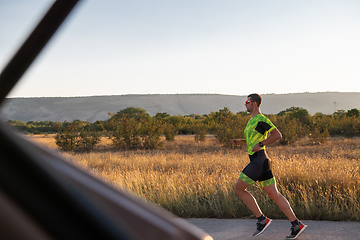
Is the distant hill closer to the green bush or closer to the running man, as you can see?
the green bush

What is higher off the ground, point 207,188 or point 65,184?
point 65,184

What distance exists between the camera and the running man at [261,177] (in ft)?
12.1

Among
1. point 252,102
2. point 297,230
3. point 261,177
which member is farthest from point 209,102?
point 297,230

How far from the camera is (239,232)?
4094 mm

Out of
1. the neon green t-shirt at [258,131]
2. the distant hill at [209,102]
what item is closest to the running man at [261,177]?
the neon green t-shirt at [258,131]

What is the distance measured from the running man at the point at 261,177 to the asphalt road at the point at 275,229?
240 millimetres

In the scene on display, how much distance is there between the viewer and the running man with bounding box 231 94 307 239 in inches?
145

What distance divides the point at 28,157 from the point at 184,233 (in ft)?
1.20

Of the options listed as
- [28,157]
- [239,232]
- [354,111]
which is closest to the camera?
[28,157]

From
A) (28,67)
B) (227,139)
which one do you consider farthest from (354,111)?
(28,67)

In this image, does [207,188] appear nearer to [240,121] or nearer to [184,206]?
[184,206]

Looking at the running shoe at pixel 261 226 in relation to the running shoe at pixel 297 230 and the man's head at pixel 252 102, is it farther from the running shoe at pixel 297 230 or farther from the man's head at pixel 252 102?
the man's head at pixel 252 102

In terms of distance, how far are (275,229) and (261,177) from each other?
3.10 ft

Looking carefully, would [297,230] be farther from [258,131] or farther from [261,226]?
[258,131]
